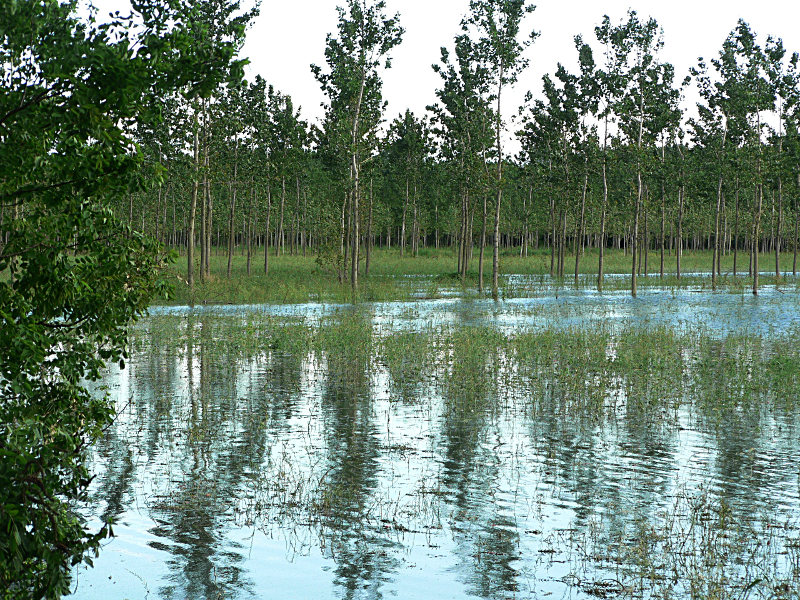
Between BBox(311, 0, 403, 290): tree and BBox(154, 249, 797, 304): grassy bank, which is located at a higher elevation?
BBox(311, 0, 403, 290): tree

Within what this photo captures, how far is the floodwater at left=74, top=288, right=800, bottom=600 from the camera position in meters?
7.76

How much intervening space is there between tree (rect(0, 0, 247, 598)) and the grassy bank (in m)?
14.2

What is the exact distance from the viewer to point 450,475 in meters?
11.0

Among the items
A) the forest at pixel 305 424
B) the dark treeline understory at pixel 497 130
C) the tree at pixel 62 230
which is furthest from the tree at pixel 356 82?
the tree at pixel 62 230

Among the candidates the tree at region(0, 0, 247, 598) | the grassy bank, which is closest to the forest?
the tree at region(0, 0, 247, 598)

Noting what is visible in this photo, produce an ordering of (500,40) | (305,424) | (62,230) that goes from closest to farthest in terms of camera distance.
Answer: (62,230) → (305,424) → (500,40)

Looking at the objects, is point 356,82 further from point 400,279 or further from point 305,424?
point 305,424

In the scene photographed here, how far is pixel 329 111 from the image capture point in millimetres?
55188

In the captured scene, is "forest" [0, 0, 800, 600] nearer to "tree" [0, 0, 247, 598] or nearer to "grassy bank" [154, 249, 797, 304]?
"tree" [0, 0, 247, 598]

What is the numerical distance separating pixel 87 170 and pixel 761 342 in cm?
2431

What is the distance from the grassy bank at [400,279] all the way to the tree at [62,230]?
46.6ft

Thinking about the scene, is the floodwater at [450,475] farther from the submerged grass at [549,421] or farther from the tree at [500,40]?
the tree at [500,40]

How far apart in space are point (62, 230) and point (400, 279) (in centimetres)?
5840

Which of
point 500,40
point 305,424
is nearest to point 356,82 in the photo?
point 500,40
